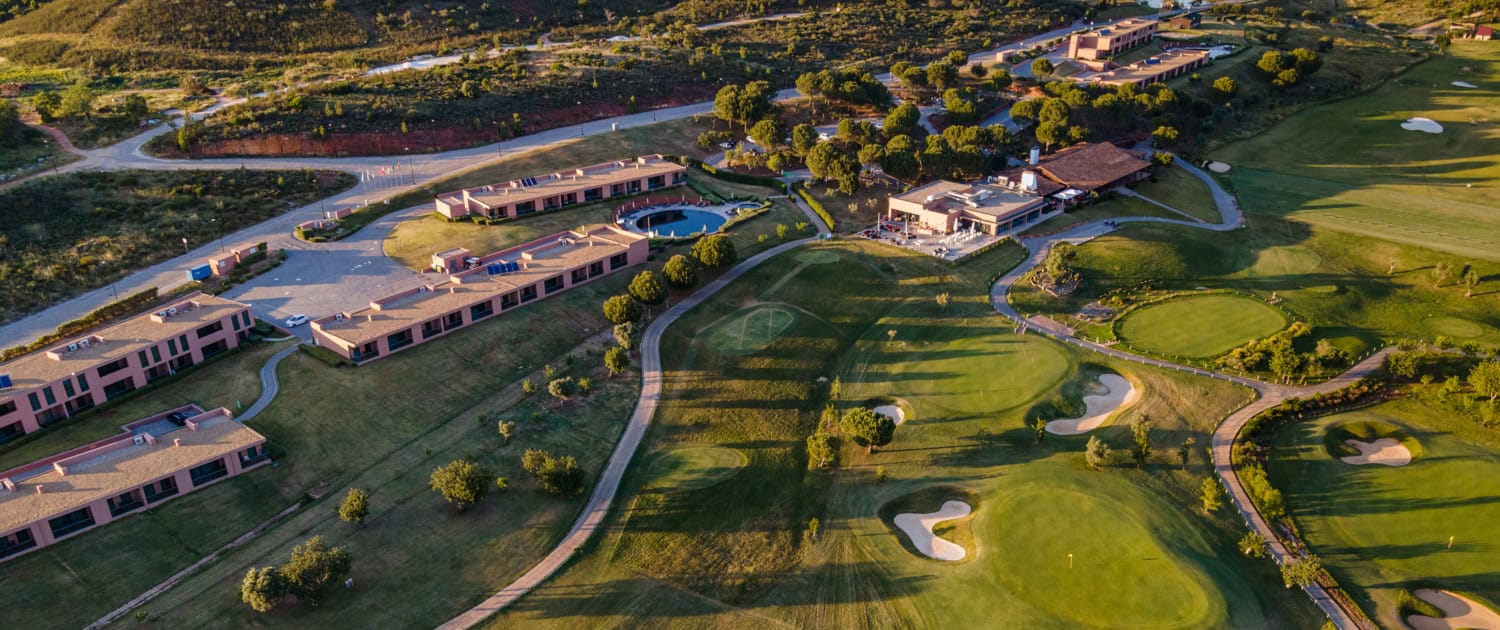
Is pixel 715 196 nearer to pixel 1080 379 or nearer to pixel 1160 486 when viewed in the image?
pixel 1080 379

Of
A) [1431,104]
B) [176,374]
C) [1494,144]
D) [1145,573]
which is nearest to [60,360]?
[176,374]

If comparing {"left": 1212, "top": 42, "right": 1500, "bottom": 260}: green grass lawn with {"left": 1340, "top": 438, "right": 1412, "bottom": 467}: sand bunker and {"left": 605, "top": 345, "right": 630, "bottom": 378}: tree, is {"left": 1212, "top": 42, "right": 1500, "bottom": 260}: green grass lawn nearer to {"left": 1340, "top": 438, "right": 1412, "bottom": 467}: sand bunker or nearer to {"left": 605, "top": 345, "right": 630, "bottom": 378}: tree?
{"left": 1340, "top": 438, "right": 1412, "bottom": 467}: sand bunker

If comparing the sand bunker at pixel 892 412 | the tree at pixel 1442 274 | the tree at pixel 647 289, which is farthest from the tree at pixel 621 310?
the tree at pixel 1442 274

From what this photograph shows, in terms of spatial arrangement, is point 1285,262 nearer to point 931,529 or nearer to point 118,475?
point 931,529

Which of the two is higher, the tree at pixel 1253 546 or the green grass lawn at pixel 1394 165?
the green grass lawn at pixel 1394 165

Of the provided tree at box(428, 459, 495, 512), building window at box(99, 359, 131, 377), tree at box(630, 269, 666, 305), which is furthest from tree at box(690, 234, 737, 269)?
building window at box(99, 359, 131, 377)

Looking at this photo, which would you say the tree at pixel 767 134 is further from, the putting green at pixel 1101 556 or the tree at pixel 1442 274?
the tree at pixel 1442 274
